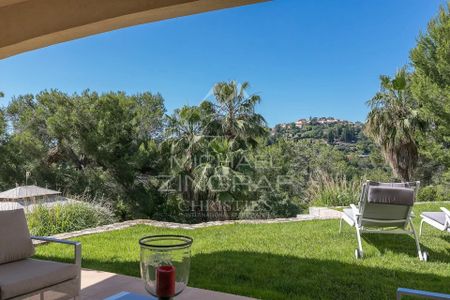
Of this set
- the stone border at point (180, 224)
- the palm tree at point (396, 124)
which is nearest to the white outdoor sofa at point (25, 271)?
the stone border at point (180, 224)

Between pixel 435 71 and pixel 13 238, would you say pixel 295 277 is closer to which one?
pixel 13 238

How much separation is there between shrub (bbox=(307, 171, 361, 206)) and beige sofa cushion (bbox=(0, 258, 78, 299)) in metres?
7.16

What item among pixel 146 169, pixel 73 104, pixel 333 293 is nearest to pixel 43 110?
pixel 73 104

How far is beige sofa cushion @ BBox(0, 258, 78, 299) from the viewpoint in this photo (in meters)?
2.45

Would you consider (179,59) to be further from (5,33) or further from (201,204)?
(5,33)

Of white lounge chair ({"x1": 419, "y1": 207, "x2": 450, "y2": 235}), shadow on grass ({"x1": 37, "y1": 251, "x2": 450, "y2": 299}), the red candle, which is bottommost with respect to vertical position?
shadow on grass ({"x1": 37, "y1": 251, "x2": 450, "y2": 299})

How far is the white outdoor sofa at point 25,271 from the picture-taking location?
251 centimetres

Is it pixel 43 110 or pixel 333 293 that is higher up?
pixel 43 110

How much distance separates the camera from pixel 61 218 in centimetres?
638

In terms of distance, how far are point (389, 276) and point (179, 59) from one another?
18790 mm

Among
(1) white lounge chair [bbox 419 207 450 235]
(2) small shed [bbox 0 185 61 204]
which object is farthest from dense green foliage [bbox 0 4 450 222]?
(2) small shed [bbox 0 185 61 204]

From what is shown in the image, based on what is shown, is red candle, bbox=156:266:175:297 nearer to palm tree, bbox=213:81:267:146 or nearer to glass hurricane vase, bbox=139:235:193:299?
glass hurricane vase, bbox=139:235:193:299

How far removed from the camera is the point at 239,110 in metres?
11.9

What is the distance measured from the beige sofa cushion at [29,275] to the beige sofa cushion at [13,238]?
0.06 meters
